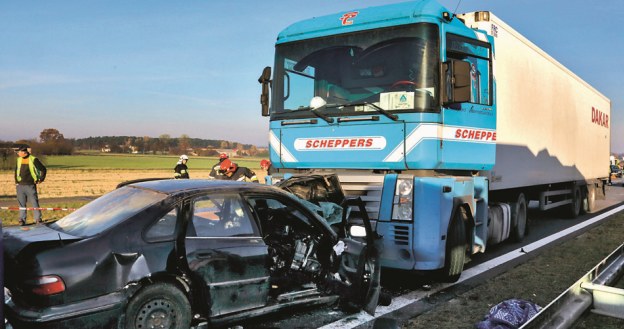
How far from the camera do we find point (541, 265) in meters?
7.17

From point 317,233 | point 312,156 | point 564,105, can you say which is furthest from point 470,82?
point 564,105

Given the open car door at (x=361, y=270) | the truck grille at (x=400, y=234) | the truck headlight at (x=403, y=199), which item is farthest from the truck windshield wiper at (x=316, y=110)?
the open car door at (x=361, y=270)

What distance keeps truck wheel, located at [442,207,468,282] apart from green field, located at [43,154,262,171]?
52600mm

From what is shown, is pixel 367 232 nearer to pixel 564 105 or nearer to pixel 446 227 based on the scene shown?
pixel 446 227

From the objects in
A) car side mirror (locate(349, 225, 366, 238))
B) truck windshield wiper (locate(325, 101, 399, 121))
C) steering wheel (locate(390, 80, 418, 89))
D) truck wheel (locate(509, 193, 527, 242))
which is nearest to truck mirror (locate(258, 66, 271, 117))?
truck windshield wiper (locate(325, 101, 399, 121))

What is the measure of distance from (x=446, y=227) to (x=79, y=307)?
3.85 meters

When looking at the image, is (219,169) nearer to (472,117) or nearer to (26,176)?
(26,176)

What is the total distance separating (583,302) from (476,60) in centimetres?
376

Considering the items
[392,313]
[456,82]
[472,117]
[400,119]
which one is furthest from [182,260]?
[472,117]

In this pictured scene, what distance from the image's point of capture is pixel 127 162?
225ft

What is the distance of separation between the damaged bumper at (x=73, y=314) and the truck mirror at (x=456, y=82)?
13.1 ft

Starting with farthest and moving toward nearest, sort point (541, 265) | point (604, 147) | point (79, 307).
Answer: point (604, 147)
point (541, 265)
point (79, 307)

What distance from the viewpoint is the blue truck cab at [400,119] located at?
5.71m

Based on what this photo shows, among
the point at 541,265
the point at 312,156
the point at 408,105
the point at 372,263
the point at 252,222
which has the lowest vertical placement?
the point at 541,265
